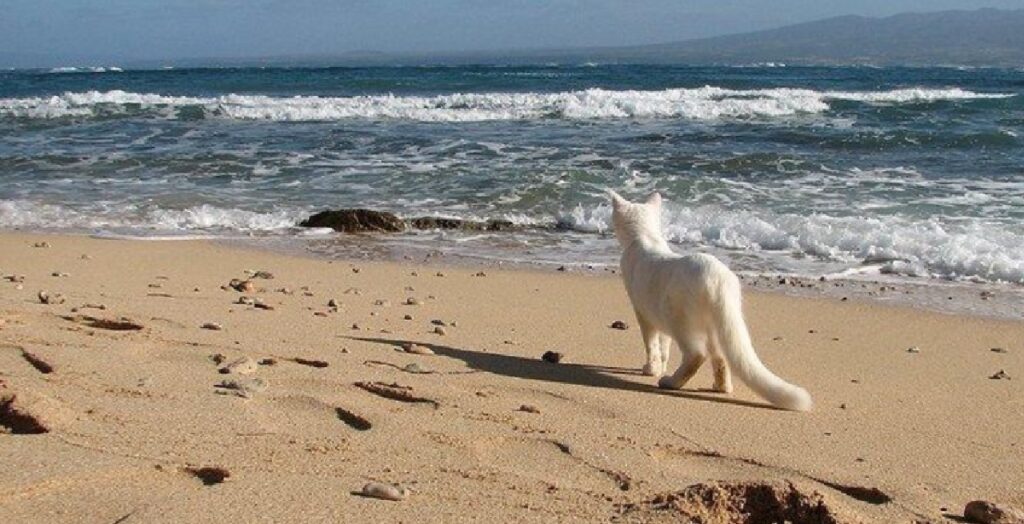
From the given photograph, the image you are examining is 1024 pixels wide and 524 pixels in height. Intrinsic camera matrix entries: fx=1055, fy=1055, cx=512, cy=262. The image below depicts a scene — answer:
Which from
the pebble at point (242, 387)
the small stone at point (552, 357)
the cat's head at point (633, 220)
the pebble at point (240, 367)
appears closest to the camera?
the pebble at point (242, 387)

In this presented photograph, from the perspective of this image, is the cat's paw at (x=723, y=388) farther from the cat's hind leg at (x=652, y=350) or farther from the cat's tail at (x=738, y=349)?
the cat's hind leg at (x=652, y=350)

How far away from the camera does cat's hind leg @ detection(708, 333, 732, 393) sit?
16.4ft

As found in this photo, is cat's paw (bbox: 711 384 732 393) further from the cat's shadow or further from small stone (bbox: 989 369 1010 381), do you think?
small stone (bbox: 989 369 1010 381)

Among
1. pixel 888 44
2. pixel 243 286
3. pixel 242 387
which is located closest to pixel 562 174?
pixel 243 286

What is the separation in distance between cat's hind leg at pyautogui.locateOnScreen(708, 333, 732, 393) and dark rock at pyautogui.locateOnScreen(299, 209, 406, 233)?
6.43 metres

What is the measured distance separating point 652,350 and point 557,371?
521 mm

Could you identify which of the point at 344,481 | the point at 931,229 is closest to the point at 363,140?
the point at 931,229

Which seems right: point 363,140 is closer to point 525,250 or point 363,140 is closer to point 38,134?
point 38,134

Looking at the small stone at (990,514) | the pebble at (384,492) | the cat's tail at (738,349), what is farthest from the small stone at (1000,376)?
the pebble at (384,492)

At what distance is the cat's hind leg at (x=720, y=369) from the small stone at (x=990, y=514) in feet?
5.75

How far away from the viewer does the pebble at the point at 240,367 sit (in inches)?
183

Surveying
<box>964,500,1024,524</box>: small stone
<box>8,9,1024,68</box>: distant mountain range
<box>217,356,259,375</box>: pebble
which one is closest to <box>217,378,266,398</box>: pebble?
<box>217,356,259,375</box>: pebble

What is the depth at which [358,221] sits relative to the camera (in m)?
11.0

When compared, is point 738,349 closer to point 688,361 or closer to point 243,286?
point 688,361
